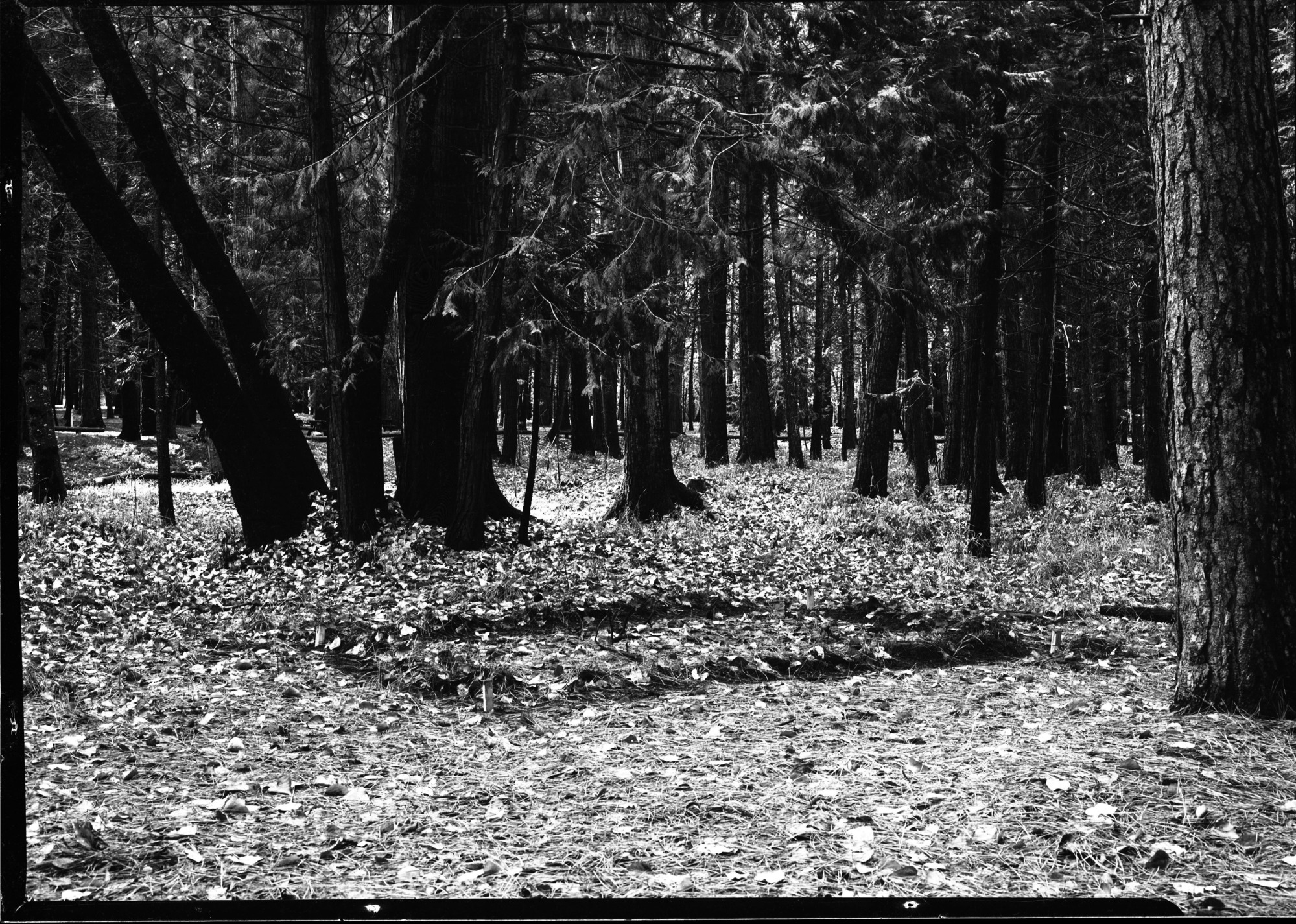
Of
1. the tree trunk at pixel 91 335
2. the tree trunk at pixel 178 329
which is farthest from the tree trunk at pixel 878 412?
the tree trunk at pixel 91 335

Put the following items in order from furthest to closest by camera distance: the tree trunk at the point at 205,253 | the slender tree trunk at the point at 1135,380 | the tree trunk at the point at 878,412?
the slender tree trunk at the point at 1135,380 < the tree trunk at the point at 878,412 < the tree trunk at the point at 205,253

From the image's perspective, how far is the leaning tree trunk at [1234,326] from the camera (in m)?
4.30

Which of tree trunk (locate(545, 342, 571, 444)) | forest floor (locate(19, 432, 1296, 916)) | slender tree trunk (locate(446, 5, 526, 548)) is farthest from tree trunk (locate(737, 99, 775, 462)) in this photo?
forest floor (locate(19, 432, 1296, 916))

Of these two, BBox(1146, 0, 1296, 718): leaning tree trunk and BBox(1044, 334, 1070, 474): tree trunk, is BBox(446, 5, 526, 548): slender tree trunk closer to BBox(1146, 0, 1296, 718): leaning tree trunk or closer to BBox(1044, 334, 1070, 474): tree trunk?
BBox(1146, 0, 1296, 718): leaning tree trunk

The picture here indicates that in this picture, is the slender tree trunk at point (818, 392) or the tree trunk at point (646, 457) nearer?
the tree trunk at point (646, 457)

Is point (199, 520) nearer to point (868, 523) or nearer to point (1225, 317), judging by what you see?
point (868, 523)

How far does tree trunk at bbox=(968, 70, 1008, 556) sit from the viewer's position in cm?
992

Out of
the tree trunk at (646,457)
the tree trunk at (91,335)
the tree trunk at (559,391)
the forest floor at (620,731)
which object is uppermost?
the tree trunk at (91,335)

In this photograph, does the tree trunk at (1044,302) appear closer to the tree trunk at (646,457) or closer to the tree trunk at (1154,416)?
the tree trunk at (1154,416)

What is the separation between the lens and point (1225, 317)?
4309 mm

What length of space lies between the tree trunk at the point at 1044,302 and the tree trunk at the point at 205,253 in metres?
9.58

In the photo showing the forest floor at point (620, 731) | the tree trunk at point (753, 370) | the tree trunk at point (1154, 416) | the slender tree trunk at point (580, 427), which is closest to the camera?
the forest floor at point (620, 731)

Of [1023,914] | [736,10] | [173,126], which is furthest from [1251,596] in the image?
[173,126]

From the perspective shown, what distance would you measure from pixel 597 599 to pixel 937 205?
5.23 m
